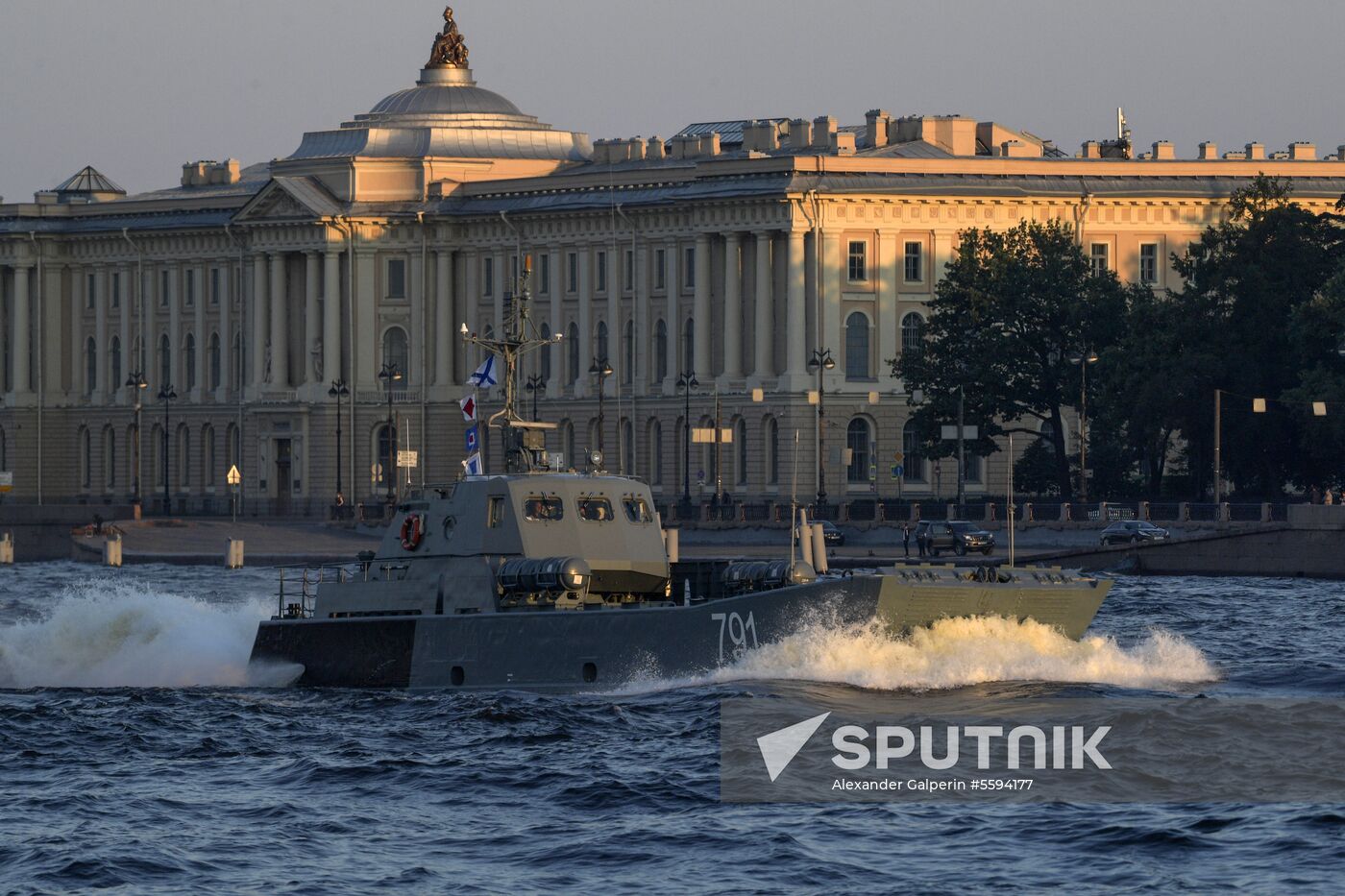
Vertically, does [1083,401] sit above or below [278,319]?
below

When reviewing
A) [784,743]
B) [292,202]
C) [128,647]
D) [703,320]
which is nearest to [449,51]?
[292,202]

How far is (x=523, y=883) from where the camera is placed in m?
31.3

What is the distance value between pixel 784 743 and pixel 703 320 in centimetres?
9484

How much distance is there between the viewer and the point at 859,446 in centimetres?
12750

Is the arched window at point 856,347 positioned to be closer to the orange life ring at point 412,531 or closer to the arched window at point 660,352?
the arched window at point 660,352

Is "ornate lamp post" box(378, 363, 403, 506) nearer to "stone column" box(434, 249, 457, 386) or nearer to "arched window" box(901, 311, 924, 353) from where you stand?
"stone column" box(434, 249, 457, 386)

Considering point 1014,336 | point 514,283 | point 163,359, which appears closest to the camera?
point 1014,336

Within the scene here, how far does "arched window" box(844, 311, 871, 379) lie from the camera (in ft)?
424

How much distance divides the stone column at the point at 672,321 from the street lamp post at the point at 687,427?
57 cm

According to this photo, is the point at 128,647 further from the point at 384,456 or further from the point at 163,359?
the point at 163,359

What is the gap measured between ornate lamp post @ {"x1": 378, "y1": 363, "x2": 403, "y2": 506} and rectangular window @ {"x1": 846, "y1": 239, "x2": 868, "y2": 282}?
63.0ft

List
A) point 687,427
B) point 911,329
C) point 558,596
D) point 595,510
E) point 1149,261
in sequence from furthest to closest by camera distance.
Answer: point 1149,261 → point 911,329 → point 687,427 → point 595,510 → point 558,596

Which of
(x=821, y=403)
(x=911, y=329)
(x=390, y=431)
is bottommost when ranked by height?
(x=390, y=431)

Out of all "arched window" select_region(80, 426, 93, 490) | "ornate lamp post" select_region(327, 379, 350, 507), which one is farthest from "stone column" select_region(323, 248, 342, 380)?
"arched window" select_region(80, 426, 93, 490)
